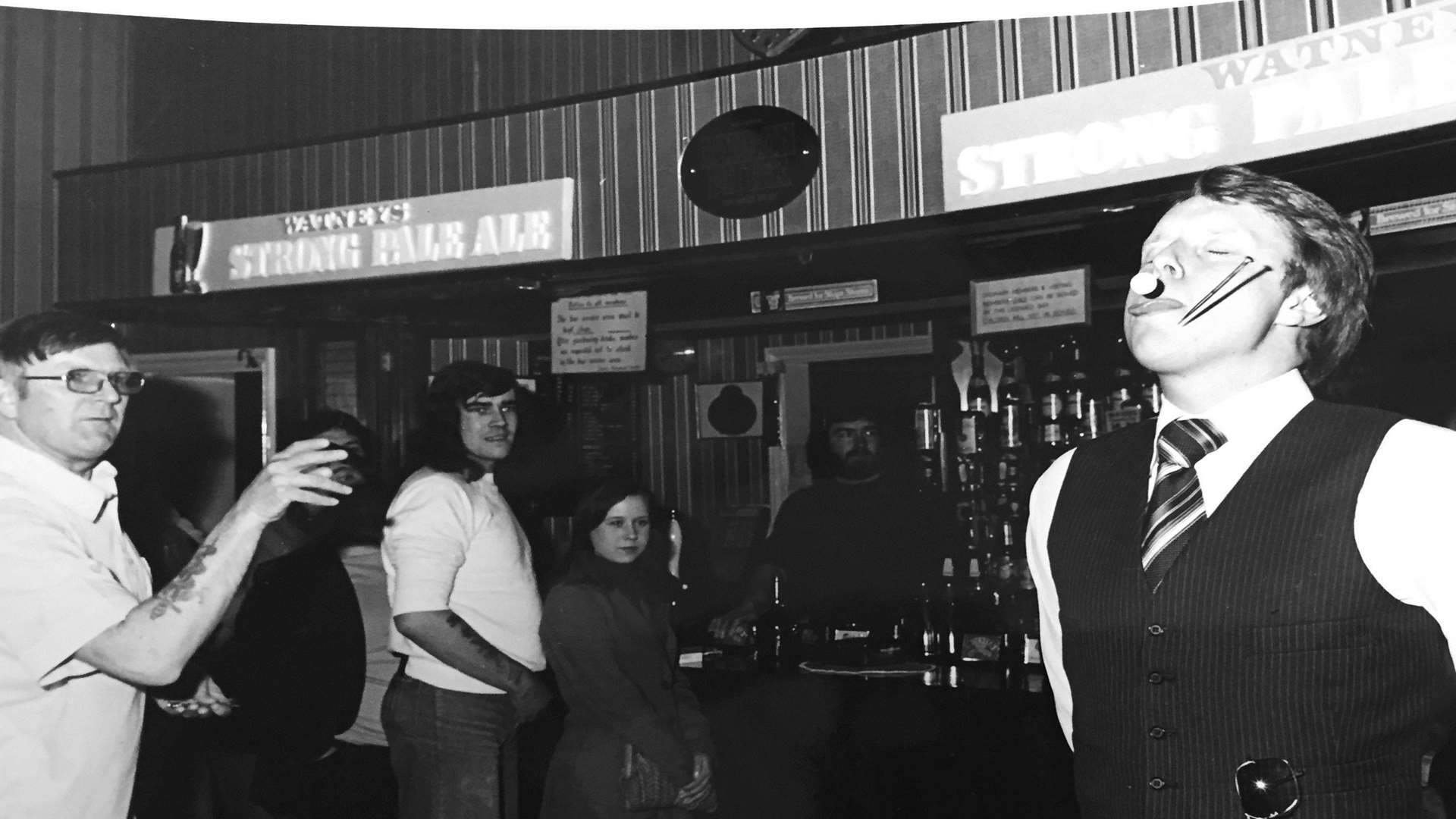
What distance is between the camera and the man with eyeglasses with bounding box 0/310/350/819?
82 centimetres

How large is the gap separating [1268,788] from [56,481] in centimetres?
92

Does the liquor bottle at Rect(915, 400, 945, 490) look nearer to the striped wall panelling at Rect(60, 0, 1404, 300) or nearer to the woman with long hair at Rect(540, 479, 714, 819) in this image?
the striped wall panelling at Rect(60, 0, 1404, 300)

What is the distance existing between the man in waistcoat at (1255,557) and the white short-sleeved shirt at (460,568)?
83 cm

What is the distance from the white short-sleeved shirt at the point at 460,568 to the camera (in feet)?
4.56

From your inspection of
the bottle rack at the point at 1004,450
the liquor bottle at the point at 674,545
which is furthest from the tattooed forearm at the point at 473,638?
the bottle rack at the point at 1004,450

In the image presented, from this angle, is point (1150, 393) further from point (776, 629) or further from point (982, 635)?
point (776, 629)

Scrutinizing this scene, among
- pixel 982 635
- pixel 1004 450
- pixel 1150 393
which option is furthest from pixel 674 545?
pixel 1150 393

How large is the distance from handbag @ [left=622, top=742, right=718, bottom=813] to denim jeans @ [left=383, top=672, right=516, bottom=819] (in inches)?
7.0

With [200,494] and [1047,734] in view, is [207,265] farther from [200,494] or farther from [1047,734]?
[1047,734]

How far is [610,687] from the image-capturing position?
151 cm

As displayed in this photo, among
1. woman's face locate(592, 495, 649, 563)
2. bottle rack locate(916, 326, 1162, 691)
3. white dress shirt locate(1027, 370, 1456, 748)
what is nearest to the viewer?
white dress shirt locate(1027, 370, 1456, 748)

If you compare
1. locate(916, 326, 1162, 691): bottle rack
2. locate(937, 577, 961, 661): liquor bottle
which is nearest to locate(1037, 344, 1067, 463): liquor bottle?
locate(916, 326, 1162, 691): bottle rack

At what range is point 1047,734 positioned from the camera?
4.82 feet

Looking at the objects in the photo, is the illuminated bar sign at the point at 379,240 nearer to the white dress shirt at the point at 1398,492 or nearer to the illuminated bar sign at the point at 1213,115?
the illuminated bar sign at the point at 1213,115
